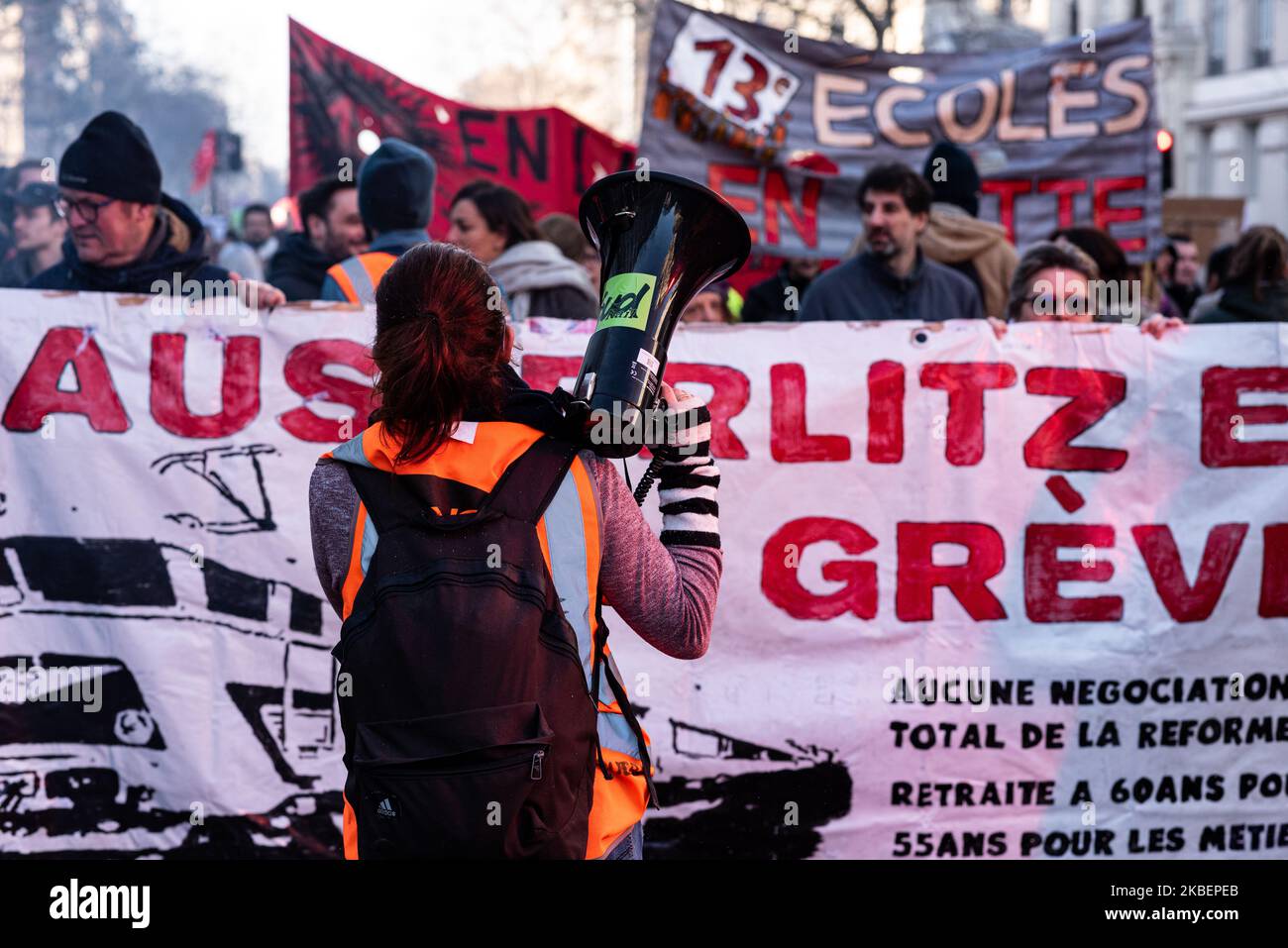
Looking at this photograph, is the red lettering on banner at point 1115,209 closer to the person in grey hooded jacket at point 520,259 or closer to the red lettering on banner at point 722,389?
the person in grey hooded jacket at point 520,259

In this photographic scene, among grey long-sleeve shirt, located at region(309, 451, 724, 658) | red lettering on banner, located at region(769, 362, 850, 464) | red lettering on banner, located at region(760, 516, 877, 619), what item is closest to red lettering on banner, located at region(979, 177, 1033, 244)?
red lettering on banner, located at region(769, 362, 850, 464)

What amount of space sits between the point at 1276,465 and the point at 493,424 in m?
2.94

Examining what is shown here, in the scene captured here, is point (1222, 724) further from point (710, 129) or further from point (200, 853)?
point (710, 129)

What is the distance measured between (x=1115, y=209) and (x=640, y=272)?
491 cm

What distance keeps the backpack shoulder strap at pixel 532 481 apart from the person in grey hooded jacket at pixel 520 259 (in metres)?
2.70

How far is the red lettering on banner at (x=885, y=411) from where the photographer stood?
4.40 metres

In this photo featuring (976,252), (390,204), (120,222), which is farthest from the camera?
(976,252)

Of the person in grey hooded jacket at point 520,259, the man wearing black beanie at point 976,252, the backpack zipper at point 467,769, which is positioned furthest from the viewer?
the man wearing black beanie at point 976,252

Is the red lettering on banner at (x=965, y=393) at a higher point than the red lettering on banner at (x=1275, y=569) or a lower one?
higher

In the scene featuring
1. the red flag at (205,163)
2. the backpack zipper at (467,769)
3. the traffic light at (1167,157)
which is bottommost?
the backpack zipper at (467,769)

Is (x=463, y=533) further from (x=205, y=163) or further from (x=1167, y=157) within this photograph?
(x=205, y=163)

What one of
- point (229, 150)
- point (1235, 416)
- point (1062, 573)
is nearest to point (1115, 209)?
point (1235, 416)

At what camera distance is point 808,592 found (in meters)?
4.38

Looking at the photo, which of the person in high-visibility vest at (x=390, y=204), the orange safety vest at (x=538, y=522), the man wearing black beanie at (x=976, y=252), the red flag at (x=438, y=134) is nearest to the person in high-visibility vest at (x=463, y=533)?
the orange safety vest at (x=538, y=522)
